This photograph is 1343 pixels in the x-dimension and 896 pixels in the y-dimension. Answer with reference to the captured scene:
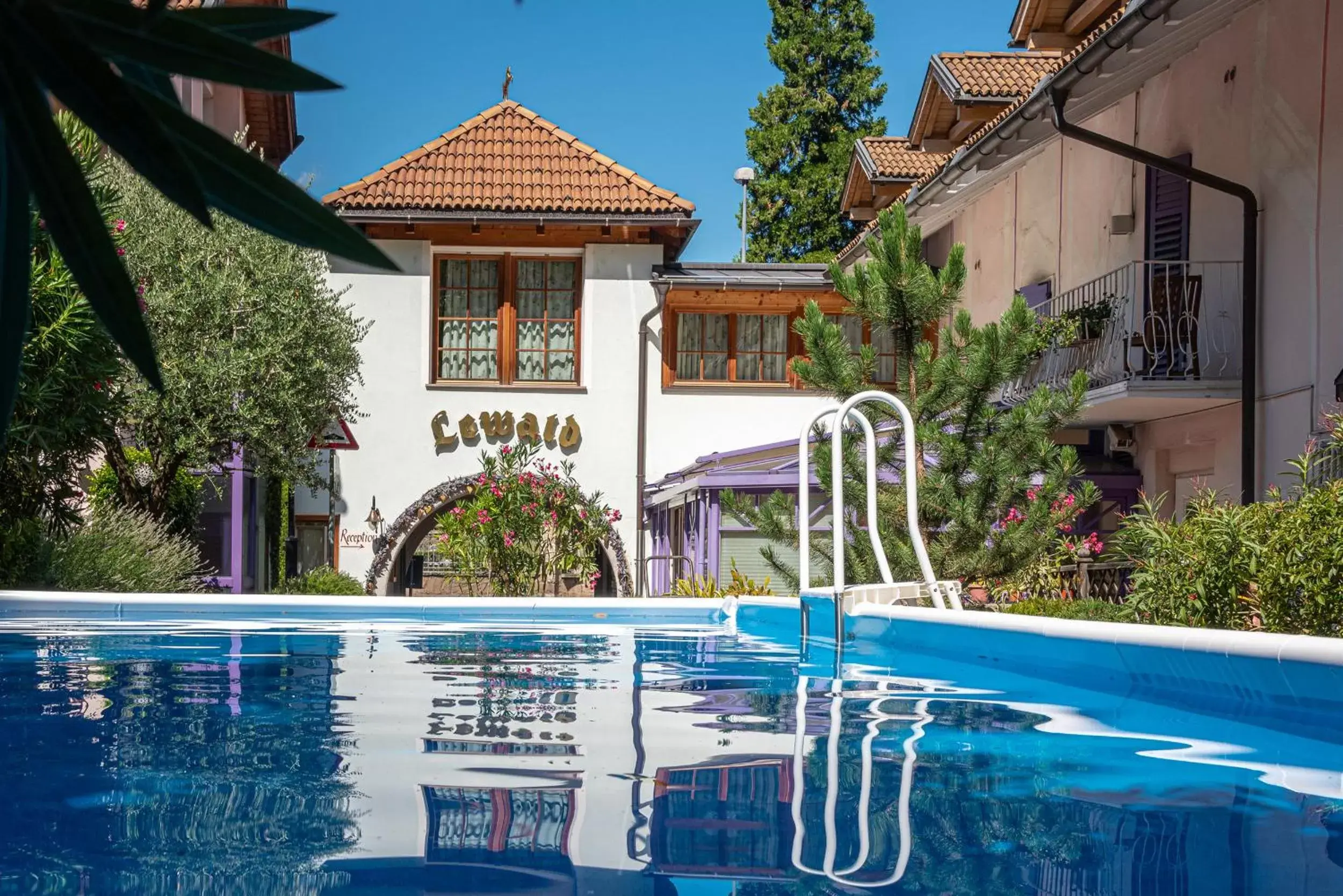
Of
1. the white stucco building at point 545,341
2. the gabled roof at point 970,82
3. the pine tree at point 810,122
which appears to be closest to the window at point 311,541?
the white stucco building at point 545,341

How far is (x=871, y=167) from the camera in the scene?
2095 cm

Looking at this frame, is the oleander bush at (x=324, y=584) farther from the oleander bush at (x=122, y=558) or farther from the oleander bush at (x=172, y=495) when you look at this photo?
the oleander bush at (x=122, y=558)

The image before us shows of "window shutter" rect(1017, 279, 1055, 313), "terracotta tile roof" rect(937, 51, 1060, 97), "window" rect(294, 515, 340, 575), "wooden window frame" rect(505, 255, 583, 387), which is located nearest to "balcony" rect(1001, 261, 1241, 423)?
"window shutter" rect(1017, 279, 1055, 313)

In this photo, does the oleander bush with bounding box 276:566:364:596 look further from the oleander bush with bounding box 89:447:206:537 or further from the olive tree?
the olive tree

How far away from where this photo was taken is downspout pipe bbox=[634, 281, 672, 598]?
66.9ft

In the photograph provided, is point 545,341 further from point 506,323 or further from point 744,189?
point 744,189

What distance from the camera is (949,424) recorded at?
1156cm

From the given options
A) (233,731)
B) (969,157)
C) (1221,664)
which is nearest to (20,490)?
(233,731)

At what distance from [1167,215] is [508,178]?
10.4 meters

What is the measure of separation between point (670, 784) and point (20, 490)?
10.1m

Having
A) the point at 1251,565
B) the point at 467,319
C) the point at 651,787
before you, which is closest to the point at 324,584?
the point at 467,319

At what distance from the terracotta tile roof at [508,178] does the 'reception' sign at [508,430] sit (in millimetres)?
2908

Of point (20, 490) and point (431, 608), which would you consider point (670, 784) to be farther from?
point (20, 490)

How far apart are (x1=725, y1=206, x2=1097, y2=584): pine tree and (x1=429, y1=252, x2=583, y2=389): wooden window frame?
9.10m
